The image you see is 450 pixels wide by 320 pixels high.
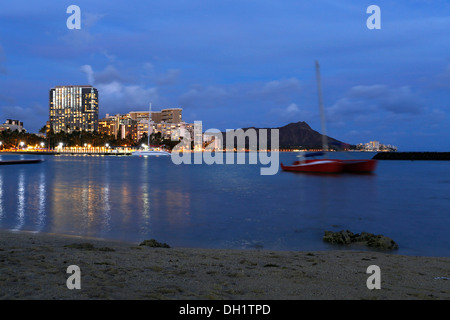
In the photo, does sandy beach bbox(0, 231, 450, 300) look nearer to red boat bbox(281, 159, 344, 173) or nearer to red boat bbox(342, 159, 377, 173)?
red boat bbox(281, 159, 344, 173)

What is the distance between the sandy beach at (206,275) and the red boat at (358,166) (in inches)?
2431

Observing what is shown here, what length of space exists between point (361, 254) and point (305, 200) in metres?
21.1

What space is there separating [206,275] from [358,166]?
6904 cm

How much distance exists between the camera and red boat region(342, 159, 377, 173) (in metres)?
69.8

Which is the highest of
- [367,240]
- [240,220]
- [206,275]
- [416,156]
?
[416,156]

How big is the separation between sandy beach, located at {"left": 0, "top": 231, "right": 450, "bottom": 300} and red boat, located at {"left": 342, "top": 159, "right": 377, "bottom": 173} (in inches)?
2431

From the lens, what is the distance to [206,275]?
7617mm

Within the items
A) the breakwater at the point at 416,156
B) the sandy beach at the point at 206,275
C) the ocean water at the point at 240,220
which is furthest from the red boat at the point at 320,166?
the breakwater at the point at 416,156

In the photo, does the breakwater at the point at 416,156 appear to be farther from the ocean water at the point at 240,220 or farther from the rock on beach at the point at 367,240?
the rock on beach at the point at 367,240

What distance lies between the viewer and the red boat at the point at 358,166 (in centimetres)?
6975

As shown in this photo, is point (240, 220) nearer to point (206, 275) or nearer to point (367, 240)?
point (367, 240)

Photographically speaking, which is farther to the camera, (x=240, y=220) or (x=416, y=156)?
(x=416, y=156)

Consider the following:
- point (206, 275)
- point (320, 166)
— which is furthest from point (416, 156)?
point (206, 275)
